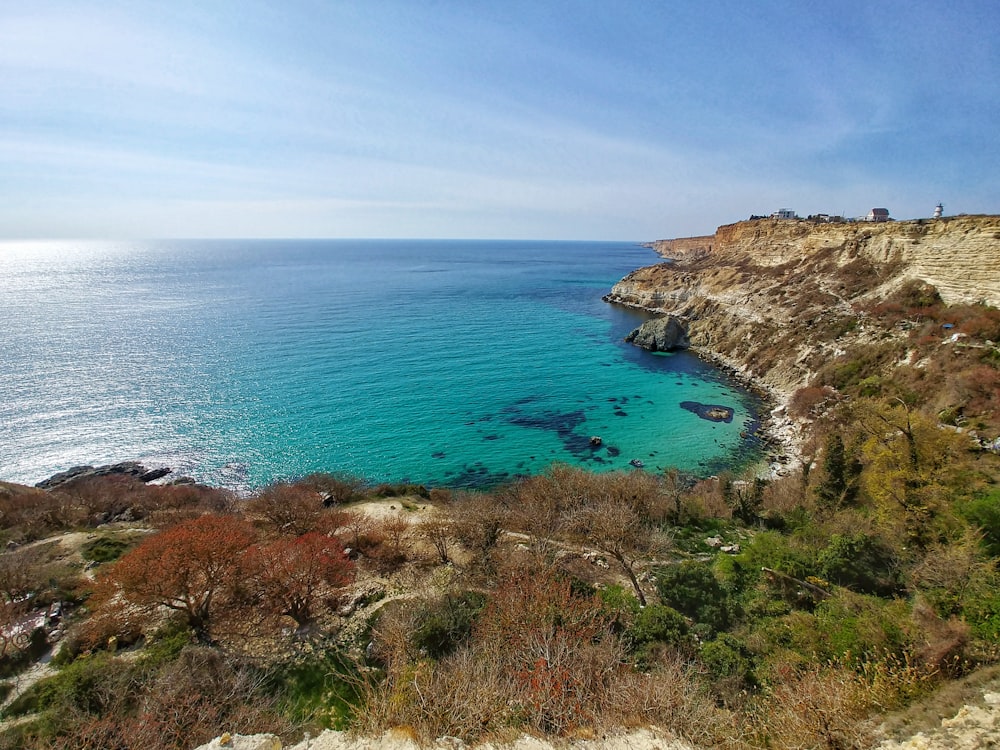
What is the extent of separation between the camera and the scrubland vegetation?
12.6 metres

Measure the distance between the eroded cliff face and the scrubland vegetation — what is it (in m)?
18.4

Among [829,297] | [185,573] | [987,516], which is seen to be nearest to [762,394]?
[829,297]

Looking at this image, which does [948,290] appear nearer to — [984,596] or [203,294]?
[984,596]

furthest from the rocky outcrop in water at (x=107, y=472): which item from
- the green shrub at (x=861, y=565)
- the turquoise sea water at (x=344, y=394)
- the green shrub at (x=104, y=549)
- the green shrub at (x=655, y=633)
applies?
the green shrub at (x=861, y=565)

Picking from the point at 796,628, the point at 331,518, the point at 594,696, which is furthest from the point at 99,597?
the point at 796,628

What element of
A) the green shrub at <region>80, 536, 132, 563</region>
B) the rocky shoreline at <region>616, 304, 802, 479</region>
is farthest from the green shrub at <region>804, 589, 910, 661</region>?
the green shrub at <region>80, 536, 132, 563</region>

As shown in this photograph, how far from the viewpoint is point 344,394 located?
1994 inches

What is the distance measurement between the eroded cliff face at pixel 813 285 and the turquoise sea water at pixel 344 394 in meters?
8.56

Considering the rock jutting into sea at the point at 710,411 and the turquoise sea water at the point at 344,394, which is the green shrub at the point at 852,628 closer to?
the turquoise sea water at the point at 344,394

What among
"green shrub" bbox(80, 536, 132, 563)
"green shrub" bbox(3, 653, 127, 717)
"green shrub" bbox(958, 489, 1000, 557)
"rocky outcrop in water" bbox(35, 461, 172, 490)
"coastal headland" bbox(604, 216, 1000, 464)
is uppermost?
"coastal headland" bbox(604, 216, 1000, 464)

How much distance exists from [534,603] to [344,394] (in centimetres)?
3947

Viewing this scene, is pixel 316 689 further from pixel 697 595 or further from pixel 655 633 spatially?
pixel 697 595

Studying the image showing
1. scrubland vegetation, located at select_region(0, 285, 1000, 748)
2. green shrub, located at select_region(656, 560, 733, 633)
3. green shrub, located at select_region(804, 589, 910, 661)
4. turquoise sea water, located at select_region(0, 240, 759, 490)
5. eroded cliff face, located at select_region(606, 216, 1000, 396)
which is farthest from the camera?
eroded cliff face, located at select_region(606, 216, 1000, 396)

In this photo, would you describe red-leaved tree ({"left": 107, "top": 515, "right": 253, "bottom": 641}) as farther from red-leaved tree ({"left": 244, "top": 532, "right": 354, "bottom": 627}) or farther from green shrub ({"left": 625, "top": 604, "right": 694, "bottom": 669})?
green shrub ({"left": 625, "top": 604, "right": 694, "bottom": 669})
